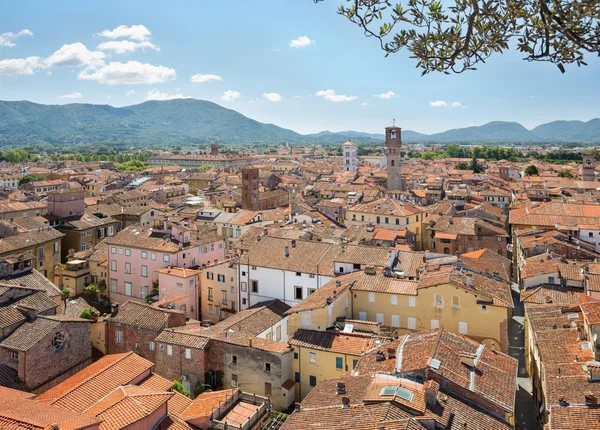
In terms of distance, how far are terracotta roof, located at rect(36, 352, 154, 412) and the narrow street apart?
1772 cm

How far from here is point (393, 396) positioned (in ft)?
55.5

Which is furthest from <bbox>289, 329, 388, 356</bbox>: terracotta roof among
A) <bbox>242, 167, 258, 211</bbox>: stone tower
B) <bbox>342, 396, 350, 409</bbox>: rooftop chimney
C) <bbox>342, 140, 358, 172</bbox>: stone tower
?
<bbox>342, 140, 358, 172</bbox>: stone tower

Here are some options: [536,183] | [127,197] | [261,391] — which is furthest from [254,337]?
[536,183]

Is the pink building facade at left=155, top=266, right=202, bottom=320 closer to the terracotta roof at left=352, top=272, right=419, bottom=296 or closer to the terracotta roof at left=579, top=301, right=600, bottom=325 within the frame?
the terracotta roof at left=352, top=272, right=419, bottom=296

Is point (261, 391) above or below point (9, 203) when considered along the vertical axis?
below

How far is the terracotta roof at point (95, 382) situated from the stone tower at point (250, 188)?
49.0 m

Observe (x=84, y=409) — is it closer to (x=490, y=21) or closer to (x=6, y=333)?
(x=6, y=333)

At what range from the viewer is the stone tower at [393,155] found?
8706 centimetres

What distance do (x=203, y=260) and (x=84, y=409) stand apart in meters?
22.8

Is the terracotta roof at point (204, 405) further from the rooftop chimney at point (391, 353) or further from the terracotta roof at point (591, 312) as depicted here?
the terracotta roof at point (591, 312)

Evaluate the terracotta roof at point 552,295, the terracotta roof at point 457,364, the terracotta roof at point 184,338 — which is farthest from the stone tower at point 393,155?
the terracotta roof at point 457,364

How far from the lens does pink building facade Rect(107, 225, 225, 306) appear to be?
39.9 meters

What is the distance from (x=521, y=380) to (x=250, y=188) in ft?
171

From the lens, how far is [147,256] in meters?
40.4
